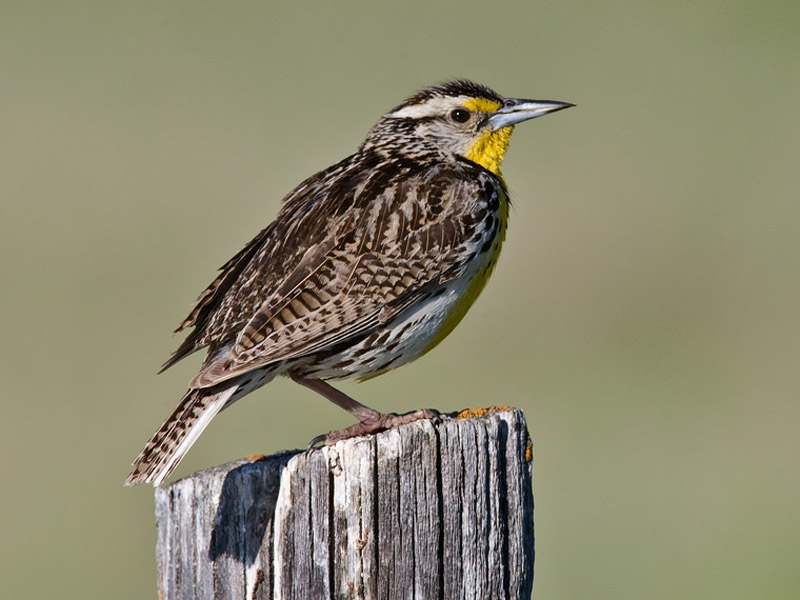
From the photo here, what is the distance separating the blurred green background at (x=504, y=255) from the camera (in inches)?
258

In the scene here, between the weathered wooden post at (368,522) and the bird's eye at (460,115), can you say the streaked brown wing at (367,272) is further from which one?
the weathered wooden post at (368,522)

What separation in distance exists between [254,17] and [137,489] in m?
8.11

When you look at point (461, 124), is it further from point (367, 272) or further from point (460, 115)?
point (367, 272)

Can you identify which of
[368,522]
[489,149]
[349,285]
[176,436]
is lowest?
[368,522]

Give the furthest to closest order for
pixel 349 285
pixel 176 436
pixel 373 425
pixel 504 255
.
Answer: pixel 504 255 → pixel 349 285 → pixel 373 425 → pixel 176 436

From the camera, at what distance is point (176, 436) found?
336 cm

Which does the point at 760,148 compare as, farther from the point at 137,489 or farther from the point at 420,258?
the point at 420,258

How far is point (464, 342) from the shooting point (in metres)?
8.12

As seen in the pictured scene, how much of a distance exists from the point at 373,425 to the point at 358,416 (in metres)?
0.25

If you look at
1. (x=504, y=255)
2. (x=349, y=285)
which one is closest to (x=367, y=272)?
(x=349, y=285)

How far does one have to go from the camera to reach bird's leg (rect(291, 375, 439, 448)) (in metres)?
3.34

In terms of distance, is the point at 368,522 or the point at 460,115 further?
the point at 460,115

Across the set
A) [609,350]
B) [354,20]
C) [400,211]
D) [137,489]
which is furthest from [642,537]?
[354,20]

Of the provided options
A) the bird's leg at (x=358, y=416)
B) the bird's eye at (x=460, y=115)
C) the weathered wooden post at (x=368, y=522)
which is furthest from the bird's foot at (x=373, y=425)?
the bird's eye at (x=460, y=115)
